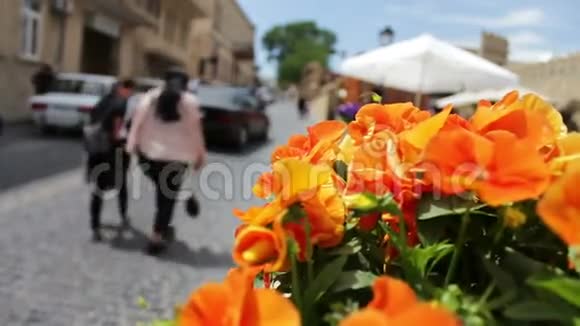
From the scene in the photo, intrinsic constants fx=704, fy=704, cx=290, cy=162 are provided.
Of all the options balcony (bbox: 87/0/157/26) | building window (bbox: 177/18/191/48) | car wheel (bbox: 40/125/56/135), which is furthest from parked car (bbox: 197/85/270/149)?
building window (bbox: 177/18/191/48)

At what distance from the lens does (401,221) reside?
89 centimetres

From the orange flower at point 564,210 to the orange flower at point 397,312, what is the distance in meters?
0.18

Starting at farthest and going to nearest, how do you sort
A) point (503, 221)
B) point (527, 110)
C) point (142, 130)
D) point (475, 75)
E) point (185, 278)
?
point (475, 75), point (142, 130), point (185, 278), point (527, 110), point (503, 221)

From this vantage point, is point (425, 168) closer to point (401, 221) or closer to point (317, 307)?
point (401, 221)

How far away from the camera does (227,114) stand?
47.8ft

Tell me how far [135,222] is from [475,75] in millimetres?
4586

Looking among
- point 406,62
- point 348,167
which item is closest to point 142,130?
point 406,62

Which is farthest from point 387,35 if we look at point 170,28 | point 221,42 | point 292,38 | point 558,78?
point 292,38

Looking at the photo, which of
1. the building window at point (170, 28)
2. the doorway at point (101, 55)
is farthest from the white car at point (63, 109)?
the building window at point (170, 28)

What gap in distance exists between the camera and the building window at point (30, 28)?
55.6ft

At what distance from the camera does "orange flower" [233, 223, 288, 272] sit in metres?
0.86

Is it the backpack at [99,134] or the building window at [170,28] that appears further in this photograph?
the building window at [170,28]

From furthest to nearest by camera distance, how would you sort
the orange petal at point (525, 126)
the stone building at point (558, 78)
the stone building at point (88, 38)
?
the stone building at point (88, 38) < the stone building at point (558, 78) < the orange petal at point (525, 126)

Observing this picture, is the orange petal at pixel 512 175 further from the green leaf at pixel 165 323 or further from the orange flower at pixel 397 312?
the green leaf at pixel 165 323
